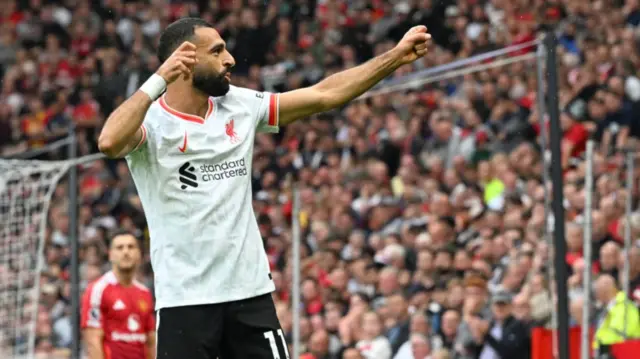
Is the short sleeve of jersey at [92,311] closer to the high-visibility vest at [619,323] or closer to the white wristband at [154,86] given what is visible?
the high-visibility vest at [619,323]

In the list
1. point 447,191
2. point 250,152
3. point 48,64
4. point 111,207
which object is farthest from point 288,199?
point 48,64

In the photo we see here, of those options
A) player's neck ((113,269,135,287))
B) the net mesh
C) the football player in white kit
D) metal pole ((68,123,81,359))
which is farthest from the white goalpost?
the football player in white kit

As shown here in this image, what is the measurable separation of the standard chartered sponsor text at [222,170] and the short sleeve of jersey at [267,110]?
267 mm

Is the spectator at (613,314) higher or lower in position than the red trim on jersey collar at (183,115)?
lower

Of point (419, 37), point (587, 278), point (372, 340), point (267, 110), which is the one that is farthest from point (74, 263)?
point (419, 37)

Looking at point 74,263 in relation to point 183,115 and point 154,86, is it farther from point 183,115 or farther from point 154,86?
point 154,86

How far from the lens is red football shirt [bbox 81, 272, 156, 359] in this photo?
10367 millimetres

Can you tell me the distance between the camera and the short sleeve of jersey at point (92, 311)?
33.6ft

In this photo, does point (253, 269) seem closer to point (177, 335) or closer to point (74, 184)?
point (177, 335)

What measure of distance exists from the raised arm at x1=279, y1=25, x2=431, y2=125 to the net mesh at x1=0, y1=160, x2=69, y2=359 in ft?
23.4

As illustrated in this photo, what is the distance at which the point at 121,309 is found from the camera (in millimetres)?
10438

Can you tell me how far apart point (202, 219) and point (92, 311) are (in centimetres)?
463

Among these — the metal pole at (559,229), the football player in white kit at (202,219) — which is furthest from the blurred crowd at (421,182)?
the football player in white kit at (202,219)

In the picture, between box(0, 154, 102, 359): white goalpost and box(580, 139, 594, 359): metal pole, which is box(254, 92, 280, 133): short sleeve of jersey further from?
box(0, 154, 102, 359): white goalpost
